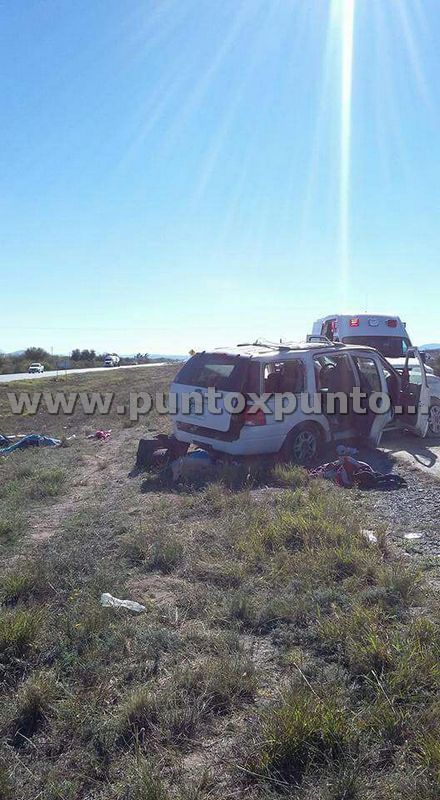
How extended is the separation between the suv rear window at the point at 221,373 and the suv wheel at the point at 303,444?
1.10 meters

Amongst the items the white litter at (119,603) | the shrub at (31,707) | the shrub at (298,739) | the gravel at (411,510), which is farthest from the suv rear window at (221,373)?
the shrub at (298,739)

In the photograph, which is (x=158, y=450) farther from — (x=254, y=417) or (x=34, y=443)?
(x=34, y=443)

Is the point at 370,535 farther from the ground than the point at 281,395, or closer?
closer

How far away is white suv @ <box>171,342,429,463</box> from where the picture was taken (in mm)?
8688

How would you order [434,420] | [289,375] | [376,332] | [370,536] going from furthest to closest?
[376,332]
[434,420]
[289,375]
[370,536]

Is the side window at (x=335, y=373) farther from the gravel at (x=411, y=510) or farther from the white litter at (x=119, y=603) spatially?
the white litter at (x=119, y=603)

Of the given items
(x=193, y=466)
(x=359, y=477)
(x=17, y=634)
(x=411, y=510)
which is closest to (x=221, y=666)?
(x=17, y=634)

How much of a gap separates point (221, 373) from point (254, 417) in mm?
800

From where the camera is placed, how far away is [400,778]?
2609 mm

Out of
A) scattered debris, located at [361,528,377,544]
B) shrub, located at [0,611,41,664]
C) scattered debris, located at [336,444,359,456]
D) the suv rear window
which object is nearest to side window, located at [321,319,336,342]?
scattered debris, located at [336,444,359,456]

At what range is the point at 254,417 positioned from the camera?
28.5ft

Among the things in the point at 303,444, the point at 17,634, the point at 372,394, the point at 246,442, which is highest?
the point at 372,394

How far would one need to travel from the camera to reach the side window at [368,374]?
1016 cm

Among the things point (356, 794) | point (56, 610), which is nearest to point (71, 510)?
point (56, 610)
